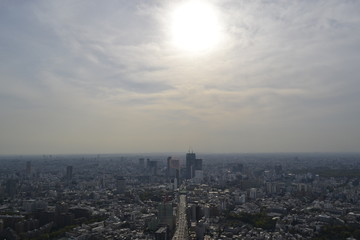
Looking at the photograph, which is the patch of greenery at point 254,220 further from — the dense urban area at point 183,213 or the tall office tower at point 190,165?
the tall office tower at point 190,165

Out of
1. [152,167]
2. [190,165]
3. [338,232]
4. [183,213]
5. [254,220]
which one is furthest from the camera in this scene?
[152,167]

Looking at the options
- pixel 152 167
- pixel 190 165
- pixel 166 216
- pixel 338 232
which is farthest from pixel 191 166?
pixel 338 232

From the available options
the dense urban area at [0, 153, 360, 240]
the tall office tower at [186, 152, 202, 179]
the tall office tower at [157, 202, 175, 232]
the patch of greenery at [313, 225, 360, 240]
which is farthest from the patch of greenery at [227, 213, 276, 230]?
the tall office tower at [186, 152, 202, 179]

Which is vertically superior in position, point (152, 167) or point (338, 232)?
point (152, 167)

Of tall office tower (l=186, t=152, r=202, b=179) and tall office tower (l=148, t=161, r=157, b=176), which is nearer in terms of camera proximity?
tall office tower (l=186, t=152, r=202, b=179)

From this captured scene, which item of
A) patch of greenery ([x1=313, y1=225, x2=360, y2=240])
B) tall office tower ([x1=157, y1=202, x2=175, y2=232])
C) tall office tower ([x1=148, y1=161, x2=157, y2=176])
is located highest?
tall office tower ([x1=148, y1=161, x2=157, y2=176])

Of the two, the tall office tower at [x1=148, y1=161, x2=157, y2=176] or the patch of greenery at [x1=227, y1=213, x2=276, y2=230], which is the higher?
the tall office tower at [x1=148, y1=161, x2=157, y2=176]

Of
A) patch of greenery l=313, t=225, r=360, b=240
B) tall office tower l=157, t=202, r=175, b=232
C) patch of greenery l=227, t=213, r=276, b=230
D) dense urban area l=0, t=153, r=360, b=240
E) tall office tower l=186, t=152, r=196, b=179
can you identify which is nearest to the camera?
patch of greenery l=313, t=225, r=360, b=240

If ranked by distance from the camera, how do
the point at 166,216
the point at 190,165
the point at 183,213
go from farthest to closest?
the point at 190,165 < the point at 183,213 < the point at 166,216

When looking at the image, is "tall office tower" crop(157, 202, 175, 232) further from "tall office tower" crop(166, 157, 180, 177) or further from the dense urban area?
"tall office tower" crop(166, 157, 180, 177)

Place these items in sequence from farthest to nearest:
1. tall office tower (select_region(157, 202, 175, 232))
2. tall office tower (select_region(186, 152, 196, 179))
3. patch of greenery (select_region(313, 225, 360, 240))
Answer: tall office tower (select_region(186, 152, 196, 179))
tall office tower (select_region(157, 202, 175, 232))
patch of greenery (select_region(313, 225, 360, 240))

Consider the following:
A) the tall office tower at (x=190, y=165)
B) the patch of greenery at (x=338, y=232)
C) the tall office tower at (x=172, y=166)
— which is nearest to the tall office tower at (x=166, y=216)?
the patch of greenery at (x=338, y=232)

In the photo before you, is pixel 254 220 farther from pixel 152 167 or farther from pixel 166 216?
pixel 152 167
